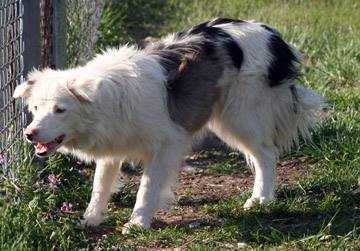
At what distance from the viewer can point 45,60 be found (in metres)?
6.43

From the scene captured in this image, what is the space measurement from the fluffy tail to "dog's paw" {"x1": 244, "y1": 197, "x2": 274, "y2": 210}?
567 millimetres

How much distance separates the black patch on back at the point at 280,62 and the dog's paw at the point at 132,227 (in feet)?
4.51

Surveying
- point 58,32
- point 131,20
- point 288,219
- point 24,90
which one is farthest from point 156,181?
point 131,20

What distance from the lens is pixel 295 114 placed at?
6328 millimetres

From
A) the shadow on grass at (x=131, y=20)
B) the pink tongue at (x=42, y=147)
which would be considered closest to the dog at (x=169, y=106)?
the pink tongue at (x=42, y=147)

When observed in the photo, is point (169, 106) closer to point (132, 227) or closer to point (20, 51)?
point (132, 227)

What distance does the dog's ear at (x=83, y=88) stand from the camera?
525 cm

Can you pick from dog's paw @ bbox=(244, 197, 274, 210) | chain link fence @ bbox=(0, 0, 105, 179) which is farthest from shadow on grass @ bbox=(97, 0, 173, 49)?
dog's paw @ bbox=(244, 197, 274, 210)

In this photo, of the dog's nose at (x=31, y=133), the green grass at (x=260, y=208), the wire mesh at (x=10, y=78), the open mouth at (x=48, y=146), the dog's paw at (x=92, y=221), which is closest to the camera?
the green grass at (x=260, y=208)

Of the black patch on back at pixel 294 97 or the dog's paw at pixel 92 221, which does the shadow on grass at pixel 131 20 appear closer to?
the black patch on back at pixel 294 97

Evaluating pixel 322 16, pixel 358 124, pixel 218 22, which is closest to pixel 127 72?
pixel 218 22

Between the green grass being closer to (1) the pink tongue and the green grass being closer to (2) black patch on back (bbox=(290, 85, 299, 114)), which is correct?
(1) the pink tongue

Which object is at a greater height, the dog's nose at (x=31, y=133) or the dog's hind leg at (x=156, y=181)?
the dog's nose at (x=31, y=133)

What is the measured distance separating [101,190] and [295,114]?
4.83ft
